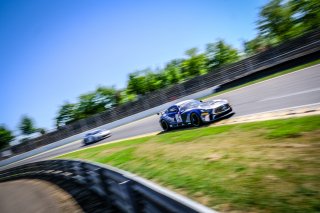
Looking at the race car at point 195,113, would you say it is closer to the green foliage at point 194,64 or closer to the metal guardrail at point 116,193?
the metal guardrail at point 116,193

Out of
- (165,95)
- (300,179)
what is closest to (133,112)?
(165,95)

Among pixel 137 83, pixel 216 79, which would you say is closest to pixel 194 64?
pixel 137 83

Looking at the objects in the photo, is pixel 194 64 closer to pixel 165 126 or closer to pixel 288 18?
pixel 288 18

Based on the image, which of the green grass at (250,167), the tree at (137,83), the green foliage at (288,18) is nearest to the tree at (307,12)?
the green foliage at (288,18)

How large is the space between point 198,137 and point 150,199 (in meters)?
6.15

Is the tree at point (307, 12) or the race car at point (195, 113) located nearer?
the race car at point (195, 113)

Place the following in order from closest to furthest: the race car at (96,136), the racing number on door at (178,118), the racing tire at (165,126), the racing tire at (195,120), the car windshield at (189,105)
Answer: the racing tire at (195,120)
the car windshield at (189,105)
the racing number on door at (178,118)
the racing tire at (165,126)
the race car at (96,136)

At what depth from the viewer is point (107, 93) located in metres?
61.8

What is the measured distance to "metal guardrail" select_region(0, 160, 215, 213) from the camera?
3069mm

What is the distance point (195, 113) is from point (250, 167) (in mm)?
6668

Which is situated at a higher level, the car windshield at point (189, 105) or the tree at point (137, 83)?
the tree at point (137, 83)

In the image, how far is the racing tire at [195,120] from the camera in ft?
39.1

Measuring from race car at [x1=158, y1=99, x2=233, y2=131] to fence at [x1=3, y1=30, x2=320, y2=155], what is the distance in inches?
481

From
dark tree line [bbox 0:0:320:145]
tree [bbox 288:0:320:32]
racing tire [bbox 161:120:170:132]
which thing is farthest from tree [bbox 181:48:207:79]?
racing tire [bbox 161:120:170:132]
